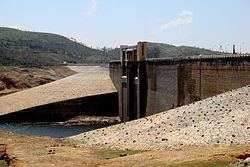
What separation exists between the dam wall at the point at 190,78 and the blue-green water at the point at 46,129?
1024 cm

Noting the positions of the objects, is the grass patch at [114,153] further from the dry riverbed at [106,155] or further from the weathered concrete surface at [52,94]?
the weathered concrete surface at [52,94]

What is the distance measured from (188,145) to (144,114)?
1533 inches

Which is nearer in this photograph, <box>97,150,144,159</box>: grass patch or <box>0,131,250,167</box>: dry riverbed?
<box>0,131,250,167</box>: dry riverbed

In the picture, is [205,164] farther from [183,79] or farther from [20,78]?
[20,78]

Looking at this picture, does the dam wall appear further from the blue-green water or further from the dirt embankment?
the dirt embankment

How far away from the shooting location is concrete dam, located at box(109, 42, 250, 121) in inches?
1599

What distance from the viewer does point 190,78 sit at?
51.1 m

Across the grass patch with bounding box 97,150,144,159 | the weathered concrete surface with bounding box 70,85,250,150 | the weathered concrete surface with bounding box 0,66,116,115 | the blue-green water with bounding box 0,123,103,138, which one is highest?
the weathered concrete surface with bounding box 70,85,250,150

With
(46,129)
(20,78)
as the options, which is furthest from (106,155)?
(20,78)

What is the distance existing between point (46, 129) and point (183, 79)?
79.1 ft

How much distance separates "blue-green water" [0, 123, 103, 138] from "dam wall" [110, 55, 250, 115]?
33.6 ft

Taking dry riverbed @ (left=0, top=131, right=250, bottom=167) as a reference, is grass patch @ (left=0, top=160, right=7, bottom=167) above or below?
below

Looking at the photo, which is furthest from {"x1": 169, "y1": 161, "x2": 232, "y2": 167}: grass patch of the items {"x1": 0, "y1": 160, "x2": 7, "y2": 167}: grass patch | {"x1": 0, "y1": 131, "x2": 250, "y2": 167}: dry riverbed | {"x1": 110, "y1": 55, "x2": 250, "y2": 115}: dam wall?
{"x1": 110, "y1": 55, "x2": 250, "y2": 115}: dam wall

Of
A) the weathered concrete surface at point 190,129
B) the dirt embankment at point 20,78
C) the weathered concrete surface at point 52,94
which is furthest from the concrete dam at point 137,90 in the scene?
the dirt embankment at point 20,78
